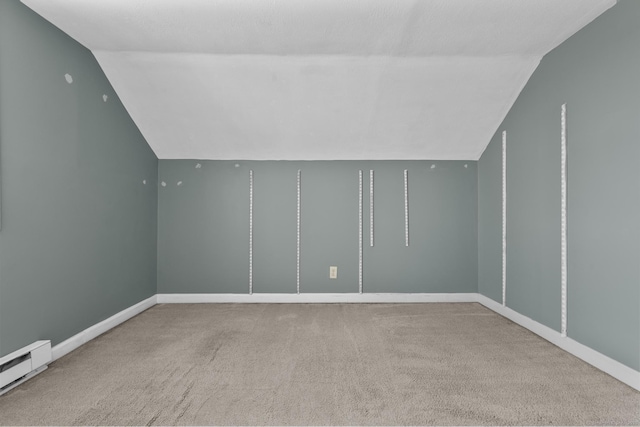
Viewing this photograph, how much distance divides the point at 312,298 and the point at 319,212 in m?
0.83

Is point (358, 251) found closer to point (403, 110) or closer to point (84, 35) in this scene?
point (403, 110)

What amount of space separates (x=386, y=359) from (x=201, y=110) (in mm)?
2315

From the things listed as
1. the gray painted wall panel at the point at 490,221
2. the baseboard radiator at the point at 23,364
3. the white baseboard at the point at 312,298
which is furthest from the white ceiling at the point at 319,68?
the baseboard radiator at the point at 23,364

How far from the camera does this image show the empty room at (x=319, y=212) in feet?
5.28

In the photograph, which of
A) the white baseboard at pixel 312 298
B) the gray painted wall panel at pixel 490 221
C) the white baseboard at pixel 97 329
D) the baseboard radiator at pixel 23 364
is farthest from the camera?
the white baseboard at pixel 312 298

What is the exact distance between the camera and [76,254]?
6.93 ft

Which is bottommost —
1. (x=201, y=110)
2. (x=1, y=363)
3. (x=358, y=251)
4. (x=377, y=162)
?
(x=1, y=363)

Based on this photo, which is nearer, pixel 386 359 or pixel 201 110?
pixel 386 359

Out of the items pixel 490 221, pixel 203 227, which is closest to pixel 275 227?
pixel 203 227

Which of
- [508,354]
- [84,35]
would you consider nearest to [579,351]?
[508,354]

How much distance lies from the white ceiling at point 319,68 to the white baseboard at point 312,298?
1.33m

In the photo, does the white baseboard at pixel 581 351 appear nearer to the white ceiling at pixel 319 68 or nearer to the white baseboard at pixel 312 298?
the white baseboard at pixel 312 298

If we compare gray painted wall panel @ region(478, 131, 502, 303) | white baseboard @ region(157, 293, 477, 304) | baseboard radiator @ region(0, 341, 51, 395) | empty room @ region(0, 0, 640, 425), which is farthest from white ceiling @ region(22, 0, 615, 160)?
baseboard radiator @ region(0, 341, 51, 395)

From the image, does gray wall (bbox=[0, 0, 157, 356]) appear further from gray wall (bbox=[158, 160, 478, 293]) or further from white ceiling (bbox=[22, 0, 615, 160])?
gray wall (bbox=[158, 160, 478, 293])
